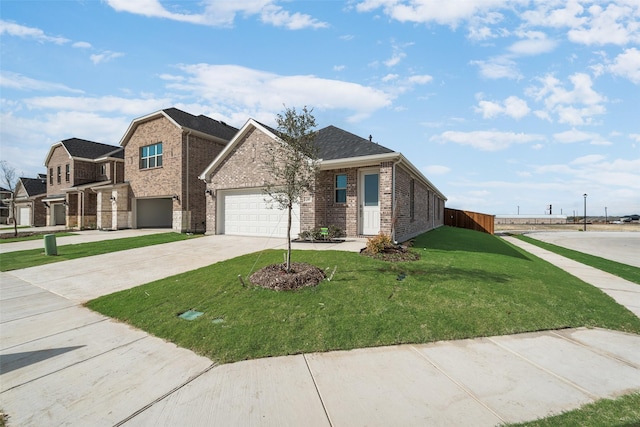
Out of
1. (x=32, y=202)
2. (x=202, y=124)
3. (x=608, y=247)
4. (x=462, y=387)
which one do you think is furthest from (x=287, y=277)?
(x=32, y=202)

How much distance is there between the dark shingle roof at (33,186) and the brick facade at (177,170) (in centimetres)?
2634

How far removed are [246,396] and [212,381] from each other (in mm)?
560

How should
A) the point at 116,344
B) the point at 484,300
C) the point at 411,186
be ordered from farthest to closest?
the point at 411,186
the point at 484,300
the point at 116,344

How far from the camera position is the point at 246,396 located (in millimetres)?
3105

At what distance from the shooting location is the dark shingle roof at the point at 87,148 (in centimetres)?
2692

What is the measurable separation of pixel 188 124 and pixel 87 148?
17.1 metres

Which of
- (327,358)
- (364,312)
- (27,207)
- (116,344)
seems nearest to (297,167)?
(364,312)

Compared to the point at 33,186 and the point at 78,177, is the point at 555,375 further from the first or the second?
the point at 33,186

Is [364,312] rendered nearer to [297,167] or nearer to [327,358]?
[327,358]

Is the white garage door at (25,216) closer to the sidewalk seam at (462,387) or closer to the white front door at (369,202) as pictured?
the white front door at (369,202)

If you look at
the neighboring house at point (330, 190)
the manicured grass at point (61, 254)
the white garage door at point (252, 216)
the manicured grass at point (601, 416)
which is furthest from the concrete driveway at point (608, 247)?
the manicured grass at point (61, 254)

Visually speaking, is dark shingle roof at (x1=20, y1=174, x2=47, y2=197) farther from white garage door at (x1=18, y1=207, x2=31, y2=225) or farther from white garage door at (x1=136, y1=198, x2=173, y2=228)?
white garage door at (x1=136, y1=198, x2=173, y2=228)

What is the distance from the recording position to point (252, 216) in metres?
15.0

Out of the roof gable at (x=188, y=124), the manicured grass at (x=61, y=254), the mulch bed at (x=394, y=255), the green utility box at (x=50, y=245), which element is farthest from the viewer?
the roof gable at (x=188, y=124)
